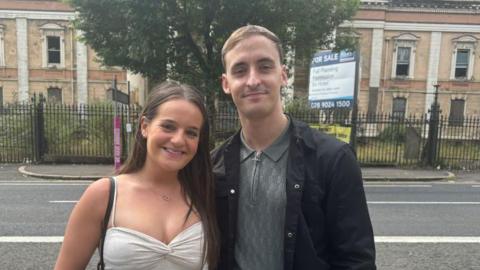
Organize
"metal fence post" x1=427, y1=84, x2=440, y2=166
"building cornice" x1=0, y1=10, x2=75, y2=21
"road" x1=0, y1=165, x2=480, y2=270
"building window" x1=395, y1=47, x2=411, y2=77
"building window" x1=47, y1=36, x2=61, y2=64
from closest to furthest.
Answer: "road" x1=0, y1=165, x2=480, y2=270, "metal fence post" x1=427, y1=84, x2=440, y2=166, "building cornice" x1=0, y1=10, x2=75, y2=21, "building window" x1=47, y1=36, x2=61, y2=64, "building window" x1=395, y1=47, x2=411, y2=77

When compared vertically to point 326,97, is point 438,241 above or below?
below

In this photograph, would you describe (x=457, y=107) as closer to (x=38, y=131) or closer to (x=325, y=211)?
(x=38, y=131)

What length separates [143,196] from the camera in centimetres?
192

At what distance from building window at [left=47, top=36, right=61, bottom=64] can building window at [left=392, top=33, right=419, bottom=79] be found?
88.5 ft

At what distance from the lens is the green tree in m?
12.7

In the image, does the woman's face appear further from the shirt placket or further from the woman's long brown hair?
the shirt placket

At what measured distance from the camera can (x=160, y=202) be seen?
6.38 feet

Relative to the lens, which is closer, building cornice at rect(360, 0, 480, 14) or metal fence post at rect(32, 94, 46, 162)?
metal fence post at rect(32, 94, 46, 162)

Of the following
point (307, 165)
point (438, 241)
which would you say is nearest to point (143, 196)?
point (307, 165)

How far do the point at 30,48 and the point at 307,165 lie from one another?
34980 millimetres

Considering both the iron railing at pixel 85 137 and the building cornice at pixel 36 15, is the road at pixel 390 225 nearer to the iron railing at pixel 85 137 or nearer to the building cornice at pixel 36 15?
the iron railing at pixel 85 137

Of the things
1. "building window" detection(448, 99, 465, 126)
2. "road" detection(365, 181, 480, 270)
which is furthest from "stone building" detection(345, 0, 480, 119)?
"road" detection(365, 181, 480, 270)

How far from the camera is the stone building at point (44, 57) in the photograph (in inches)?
1233

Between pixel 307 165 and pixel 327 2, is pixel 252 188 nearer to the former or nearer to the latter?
pixel 307 165
